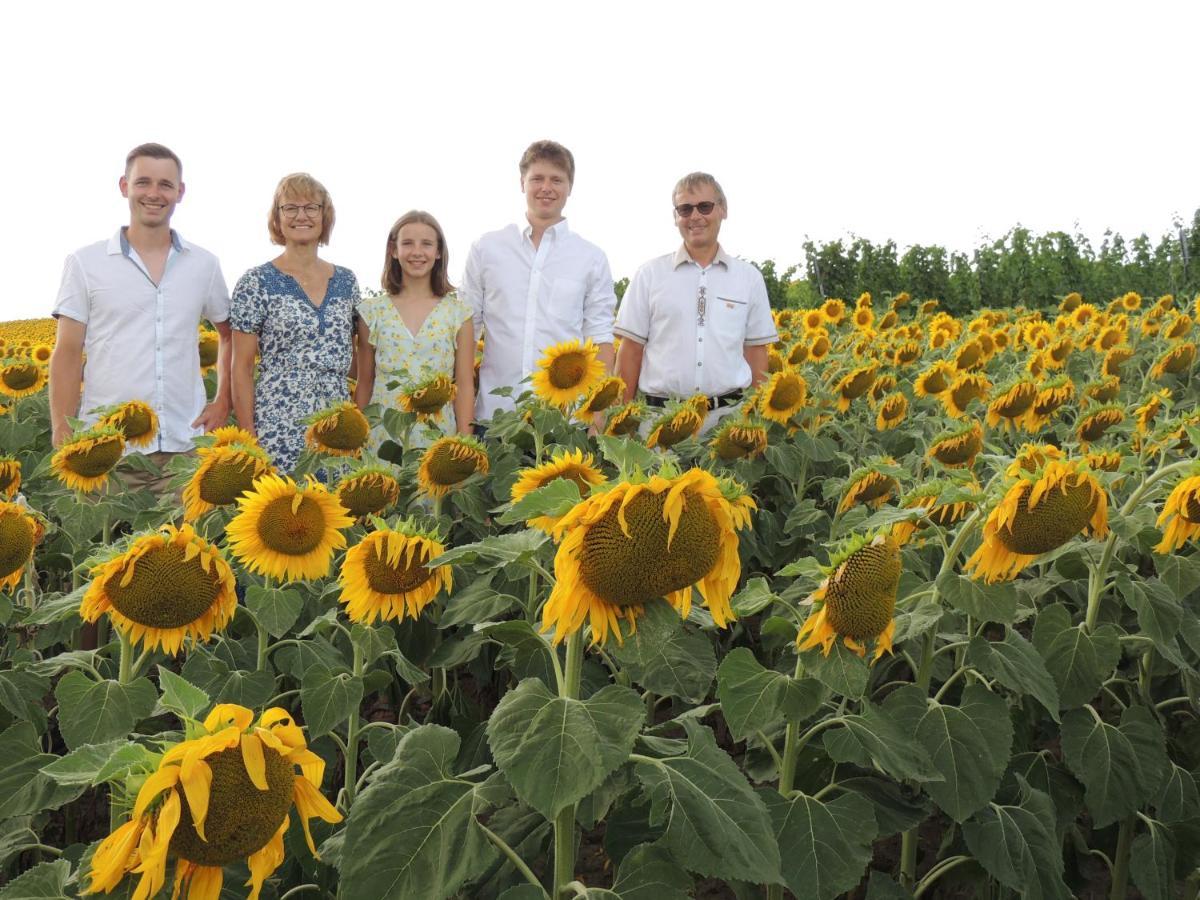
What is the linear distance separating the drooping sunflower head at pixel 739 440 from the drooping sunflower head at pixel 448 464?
1.05 meters

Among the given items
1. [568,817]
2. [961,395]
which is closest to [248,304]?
[961,395]

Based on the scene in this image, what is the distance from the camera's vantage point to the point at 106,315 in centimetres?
455

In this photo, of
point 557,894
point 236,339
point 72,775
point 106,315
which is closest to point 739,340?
point 236,339

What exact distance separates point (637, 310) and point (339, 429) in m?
2.14

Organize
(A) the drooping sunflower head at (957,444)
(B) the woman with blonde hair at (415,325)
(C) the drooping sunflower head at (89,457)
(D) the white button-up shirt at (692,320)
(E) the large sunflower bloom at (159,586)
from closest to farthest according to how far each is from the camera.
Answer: (E) the large sunflower bloom at (159,586) → (C) the drooping sunflower head at (89,457) → (A) the drooping sunflower head at (957,444) → (B) the woman with blonde hair at (415,325) → (D) the white button-up shirt at (692,320)

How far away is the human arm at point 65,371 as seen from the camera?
176 inches

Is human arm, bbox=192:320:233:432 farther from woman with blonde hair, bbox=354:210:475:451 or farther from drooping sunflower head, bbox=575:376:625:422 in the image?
drooping sunflower head, bbox=575:376:625:422

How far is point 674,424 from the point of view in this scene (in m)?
3.80

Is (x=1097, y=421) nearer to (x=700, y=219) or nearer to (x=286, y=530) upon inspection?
(x=700, y=219)

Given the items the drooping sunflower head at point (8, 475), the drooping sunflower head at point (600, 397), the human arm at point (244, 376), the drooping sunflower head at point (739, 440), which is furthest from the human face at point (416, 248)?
the drooping sunflower head at point (8, 475)

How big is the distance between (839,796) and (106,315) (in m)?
3.80

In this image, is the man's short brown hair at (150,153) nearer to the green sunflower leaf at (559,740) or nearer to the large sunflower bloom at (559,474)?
the large sunflower bloom at (559,474)

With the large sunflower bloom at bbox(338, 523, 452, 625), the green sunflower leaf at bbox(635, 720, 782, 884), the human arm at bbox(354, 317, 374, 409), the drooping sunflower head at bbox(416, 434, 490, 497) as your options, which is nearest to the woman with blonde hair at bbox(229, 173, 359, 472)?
the human arm at bbox(354, 317, 374, 409)

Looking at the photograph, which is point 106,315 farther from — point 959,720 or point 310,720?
point 959,720
